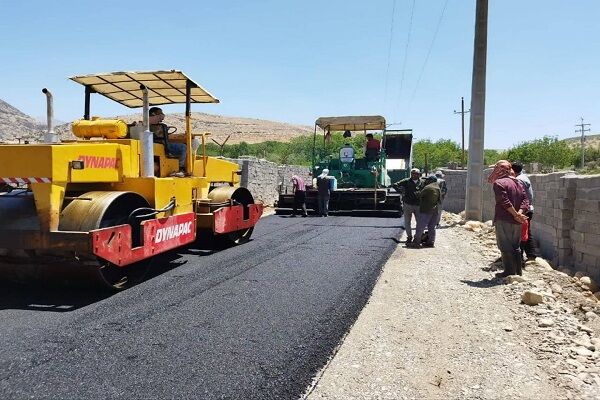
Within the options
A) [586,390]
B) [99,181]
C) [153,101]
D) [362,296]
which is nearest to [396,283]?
[362,296]

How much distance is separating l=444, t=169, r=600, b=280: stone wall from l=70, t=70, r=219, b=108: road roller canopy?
4.94 m

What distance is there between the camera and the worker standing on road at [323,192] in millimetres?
13820

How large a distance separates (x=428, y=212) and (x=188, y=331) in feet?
19.4

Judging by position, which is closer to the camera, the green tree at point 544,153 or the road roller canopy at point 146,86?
the road roller canopy at point 146,86

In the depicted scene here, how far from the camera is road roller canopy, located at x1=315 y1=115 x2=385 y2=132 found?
15.2 meters

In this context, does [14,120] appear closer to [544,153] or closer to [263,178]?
[263,178]

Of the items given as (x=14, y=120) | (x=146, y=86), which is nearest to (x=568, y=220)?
(x=146, y=86)

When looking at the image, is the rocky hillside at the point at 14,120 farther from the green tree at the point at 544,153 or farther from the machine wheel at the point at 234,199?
the green tree at the point at 544,153

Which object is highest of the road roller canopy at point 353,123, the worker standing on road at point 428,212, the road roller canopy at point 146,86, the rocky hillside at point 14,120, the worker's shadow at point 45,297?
the rocky hillside at point 14,120

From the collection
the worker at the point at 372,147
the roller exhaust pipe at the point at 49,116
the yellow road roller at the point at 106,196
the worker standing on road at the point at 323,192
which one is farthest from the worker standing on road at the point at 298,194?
the roller exhaust pipe at the point at 49,116

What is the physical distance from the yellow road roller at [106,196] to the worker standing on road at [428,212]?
344 cm

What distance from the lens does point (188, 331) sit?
13.7 ft

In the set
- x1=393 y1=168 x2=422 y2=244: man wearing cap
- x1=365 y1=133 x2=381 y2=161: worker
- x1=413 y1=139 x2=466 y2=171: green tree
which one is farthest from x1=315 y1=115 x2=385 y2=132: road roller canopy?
x1=413 y1=139 x2=466 y2=171: green tree

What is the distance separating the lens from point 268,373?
3.38 meters
